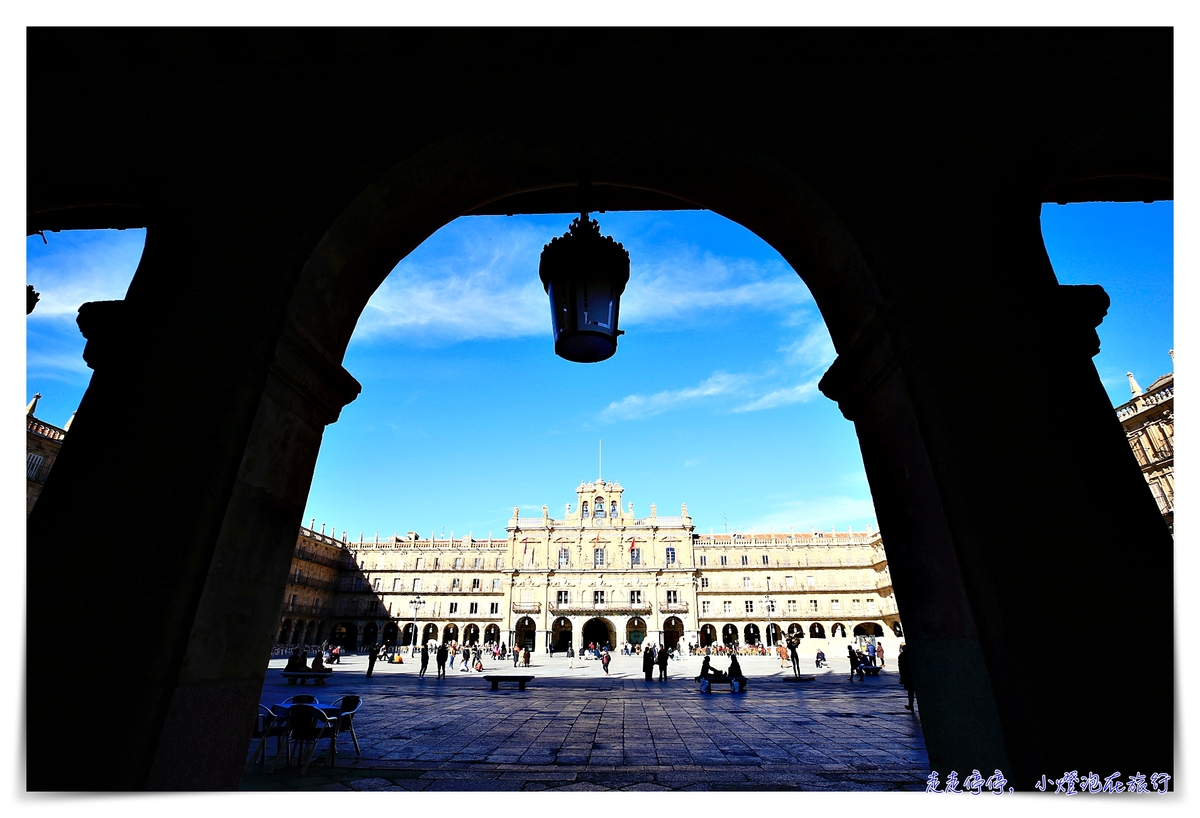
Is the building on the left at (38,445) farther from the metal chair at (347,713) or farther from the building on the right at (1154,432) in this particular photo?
the building on the right at (1154,432)

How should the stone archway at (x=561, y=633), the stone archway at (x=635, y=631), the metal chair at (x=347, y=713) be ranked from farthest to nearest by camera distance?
the stone archway at (x=635, y=631) → the stone archway at (x=561, y=633) → the metal chair at (x=347, y=713)

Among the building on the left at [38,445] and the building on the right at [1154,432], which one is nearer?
the building on the right at [1154,432]

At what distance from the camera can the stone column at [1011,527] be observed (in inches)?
72.6

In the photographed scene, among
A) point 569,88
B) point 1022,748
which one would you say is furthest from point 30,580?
point 1022,748

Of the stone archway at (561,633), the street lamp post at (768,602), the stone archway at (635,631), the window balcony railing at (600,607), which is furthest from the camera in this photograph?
the stone archway at (635,631)

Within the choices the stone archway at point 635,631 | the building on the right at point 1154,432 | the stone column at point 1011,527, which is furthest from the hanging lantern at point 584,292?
the stone archway at point 635,631

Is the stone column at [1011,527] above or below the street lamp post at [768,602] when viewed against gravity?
below

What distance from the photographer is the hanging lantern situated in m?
2.55

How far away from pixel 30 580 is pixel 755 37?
152 inches

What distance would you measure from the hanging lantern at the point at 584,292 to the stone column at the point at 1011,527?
119 centimetres

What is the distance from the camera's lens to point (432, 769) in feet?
15.0

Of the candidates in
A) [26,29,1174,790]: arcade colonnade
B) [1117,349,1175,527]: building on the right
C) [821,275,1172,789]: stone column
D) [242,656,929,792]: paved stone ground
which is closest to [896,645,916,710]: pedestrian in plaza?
[242,656,929,792]: paved stone ground

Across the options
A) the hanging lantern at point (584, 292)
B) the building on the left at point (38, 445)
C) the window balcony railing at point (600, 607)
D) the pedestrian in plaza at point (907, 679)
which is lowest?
the pedestrian in plaza at point (907, 679)

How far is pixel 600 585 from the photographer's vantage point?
53.1 metres
